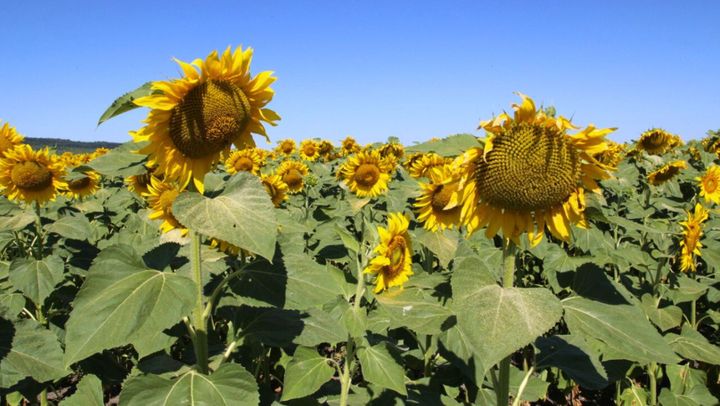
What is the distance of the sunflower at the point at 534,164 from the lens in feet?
5.10

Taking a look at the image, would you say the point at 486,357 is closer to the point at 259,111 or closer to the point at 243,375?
the point at 243,375

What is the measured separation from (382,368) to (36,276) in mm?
2550

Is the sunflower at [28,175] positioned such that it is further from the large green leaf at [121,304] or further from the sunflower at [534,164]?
the sunflower at [534,164]

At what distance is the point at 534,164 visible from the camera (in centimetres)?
154

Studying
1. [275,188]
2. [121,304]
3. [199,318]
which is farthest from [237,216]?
[275,188]

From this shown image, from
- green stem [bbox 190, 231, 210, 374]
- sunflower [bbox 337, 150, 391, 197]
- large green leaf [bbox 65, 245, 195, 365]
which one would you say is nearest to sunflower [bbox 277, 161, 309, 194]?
sunflower [bbox 337, 150, 391, 197]

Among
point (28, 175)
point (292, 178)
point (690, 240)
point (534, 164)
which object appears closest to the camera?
point (534, 164)

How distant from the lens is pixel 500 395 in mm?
1722

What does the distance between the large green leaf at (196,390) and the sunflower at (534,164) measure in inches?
39.4

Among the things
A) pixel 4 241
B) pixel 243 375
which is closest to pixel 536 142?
pixel 243 375

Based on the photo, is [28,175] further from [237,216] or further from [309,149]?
[309,149]

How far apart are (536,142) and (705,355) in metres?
2.39

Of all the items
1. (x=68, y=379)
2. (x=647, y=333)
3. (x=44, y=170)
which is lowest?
(x=68, y=379)

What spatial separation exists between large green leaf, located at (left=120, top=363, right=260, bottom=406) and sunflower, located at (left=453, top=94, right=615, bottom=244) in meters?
1.00
